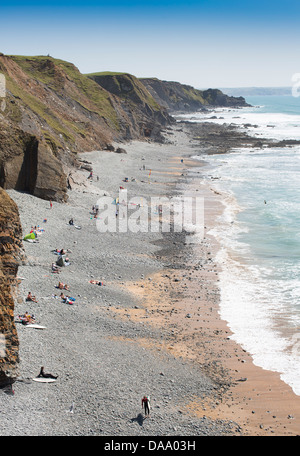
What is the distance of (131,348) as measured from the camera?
61.3ft

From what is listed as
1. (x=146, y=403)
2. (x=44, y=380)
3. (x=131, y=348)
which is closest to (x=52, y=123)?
(x=131, y=348)

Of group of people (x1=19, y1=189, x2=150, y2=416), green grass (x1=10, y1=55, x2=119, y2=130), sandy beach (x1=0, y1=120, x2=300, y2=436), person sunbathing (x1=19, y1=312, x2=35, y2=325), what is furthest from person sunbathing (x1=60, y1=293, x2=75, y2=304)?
green grass (x1=10, y1=55, x2=119, y2=130)

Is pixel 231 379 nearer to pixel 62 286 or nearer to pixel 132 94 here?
pixel 62 286

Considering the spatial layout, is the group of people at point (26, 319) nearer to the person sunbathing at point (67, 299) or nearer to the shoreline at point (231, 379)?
the person sunbathing at point (67, 299)

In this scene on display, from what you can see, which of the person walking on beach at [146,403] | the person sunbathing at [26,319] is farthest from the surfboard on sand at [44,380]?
the person sunbathing at [26,319]

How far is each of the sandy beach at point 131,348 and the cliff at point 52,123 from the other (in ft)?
11.0

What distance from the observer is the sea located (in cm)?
2008

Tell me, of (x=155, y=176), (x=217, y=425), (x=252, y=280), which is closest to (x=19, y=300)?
(x=217, y=425)

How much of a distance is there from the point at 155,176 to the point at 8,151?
1084 inches

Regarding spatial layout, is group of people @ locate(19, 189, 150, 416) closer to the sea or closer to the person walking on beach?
the person walking on beach

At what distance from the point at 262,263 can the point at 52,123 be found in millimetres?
37851

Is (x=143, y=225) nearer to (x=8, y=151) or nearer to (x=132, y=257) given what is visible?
(x=132, y=257)

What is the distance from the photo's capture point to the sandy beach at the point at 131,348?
14328mm

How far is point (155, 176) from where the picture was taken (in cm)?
5875
